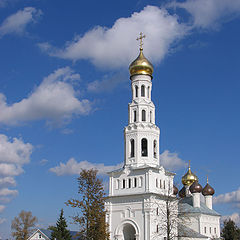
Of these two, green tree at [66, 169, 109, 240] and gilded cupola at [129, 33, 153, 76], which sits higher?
gilded cupola at [129, 33, 153, 76]

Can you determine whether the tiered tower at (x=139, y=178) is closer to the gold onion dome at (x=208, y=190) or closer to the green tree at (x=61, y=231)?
the green tree at (x=61, y=231)

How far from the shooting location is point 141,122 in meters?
39.4

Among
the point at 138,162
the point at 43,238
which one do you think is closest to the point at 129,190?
the point at 138,162

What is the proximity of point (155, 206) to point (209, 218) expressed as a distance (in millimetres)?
13826

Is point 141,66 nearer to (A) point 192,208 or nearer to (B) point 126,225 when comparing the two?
(B) point 126,225

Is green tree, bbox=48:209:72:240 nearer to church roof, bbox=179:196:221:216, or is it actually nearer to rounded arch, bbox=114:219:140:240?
rounded arch, bbox=114:219:140:240

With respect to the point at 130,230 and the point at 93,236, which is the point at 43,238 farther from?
the point at 93,236

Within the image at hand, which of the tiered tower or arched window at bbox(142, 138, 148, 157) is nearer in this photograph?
the tiered tower

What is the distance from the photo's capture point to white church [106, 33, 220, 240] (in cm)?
3581

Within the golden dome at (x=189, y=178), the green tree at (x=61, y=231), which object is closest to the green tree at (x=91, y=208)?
the green tree at (x=61, y=231)

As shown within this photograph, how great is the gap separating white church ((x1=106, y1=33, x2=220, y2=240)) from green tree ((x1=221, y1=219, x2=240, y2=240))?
11.1ft

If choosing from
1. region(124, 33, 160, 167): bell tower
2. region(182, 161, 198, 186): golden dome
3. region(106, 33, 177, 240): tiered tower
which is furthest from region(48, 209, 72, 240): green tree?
region(182, 161, 198, 186): golden dome

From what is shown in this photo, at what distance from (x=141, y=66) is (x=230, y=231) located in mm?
17642

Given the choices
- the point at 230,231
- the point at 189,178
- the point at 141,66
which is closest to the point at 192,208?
the point at 189,178
